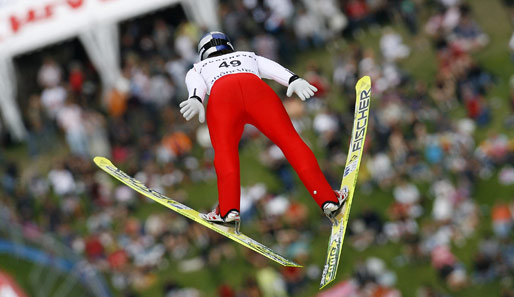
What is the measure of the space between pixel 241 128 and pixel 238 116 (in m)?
0.14

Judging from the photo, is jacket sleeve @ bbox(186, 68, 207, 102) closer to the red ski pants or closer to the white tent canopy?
the red ski pants

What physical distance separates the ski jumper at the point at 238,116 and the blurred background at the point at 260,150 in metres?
8.30

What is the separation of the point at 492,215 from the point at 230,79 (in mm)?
9718

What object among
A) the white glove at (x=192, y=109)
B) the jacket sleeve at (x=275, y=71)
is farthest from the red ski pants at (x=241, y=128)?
the white glove at (x=192, y=109)

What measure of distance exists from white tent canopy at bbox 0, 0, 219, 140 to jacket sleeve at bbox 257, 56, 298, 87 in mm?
12258

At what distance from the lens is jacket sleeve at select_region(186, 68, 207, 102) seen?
9.56 meters

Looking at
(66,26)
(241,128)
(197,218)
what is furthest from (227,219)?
(66,26)

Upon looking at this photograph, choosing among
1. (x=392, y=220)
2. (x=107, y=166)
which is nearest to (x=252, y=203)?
(x=392, y=220)

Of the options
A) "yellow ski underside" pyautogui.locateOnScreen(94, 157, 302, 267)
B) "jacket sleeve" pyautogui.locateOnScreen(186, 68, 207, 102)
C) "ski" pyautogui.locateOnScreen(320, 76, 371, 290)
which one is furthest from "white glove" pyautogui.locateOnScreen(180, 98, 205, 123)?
"ski" pyautogui.locateOnScreen(320, 76, 371, 290)

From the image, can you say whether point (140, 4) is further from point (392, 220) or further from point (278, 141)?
point (278, 141)

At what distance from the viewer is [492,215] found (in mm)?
18109

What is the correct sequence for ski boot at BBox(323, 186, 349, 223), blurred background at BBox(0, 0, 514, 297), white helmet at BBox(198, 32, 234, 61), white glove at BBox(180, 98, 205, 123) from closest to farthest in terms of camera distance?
white glove at BBox(180, 98, 205, 123) < ski boot at BBox(323, 186, 349, 223) < white helmet at BBox(198, 32, 234, 61) < blurred background at BBox(0, 0, 514, 297)

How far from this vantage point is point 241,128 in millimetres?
9812

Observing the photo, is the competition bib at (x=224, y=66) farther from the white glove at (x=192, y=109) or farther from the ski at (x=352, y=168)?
the ski at (x=352, y=168)
